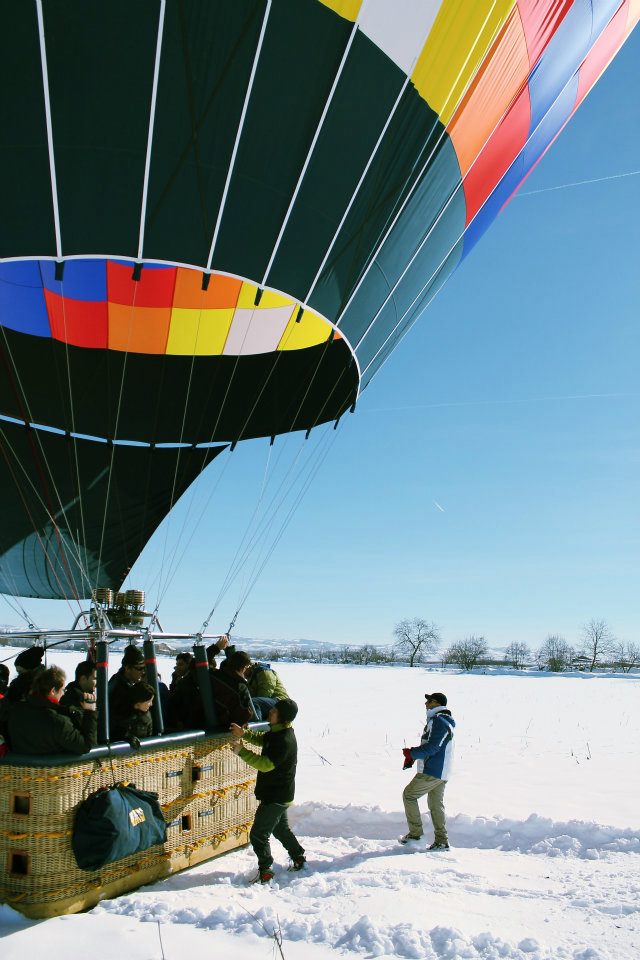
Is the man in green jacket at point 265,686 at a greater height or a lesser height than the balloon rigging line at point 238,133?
lesser

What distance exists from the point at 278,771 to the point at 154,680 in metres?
1.12

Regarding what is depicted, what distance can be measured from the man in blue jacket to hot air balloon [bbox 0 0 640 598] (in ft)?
10.2

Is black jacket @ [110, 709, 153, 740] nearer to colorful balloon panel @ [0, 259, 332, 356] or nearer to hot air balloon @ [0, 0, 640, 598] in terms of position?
hot air balloon @ [0, 0, 640, 598]

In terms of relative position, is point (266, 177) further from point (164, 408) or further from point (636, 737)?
point (636, 737)

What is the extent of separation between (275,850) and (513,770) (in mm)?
4937

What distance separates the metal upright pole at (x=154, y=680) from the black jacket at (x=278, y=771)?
0.78 m

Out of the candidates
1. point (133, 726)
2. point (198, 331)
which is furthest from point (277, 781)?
point (198, 331)

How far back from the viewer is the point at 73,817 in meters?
4.32

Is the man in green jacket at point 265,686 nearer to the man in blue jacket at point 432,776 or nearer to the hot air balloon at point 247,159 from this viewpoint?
the hot air balloon at point 247,159

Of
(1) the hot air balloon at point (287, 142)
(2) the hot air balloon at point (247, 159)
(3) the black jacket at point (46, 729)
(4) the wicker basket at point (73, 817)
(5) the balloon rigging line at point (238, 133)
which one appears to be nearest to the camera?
(4) the wicker basket at point (73, 817)

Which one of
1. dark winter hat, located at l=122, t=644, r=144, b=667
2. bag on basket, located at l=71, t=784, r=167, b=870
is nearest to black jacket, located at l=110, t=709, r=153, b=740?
bag on basket, located at l=71, t=784, r=167, b=870

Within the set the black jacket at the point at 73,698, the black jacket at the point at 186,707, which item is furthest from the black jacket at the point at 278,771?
the black jacket at the point at 73,698

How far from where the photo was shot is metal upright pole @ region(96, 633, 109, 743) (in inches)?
184

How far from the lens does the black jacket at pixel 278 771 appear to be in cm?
525
